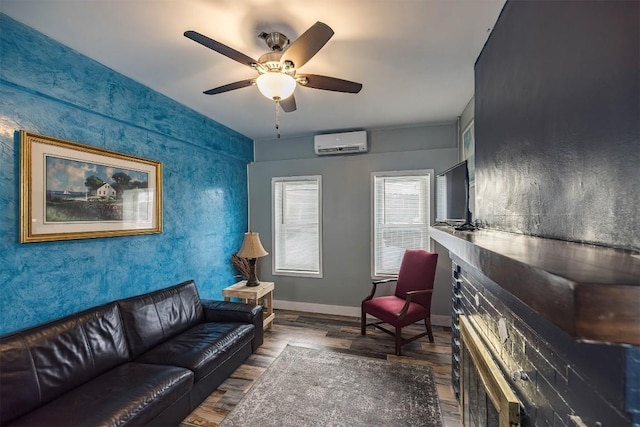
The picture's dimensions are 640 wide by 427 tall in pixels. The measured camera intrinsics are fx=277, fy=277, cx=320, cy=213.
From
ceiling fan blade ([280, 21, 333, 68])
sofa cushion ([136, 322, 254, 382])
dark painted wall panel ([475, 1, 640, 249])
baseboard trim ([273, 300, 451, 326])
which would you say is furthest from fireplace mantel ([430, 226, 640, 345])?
baseboard trim ([273, 300, 451, 326])

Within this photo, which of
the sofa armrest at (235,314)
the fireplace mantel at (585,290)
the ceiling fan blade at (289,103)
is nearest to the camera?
the fireplace mantel at (585,290)

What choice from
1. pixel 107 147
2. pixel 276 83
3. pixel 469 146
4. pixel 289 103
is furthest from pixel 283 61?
pixel 469 146

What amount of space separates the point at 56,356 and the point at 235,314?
1.39m

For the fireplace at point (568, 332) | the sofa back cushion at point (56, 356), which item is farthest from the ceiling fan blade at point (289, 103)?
the sofa back cushion at point (56, 356)

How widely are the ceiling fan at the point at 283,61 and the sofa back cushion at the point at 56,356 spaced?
1.90 meters

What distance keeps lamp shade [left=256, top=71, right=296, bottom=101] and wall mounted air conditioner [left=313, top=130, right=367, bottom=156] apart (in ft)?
7.02

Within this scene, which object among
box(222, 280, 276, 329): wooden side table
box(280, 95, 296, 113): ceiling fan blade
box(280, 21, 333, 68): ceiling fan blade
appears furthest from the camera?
box(222, 280, 276, 329): wooden side table

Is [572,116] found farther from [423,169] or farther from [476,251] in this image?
[423,169]

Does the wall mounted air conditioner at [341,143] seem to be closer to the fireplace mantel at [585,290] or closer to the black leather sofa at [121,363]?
the black leather sofa at [121,363]

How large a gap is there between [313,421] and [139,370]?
1.27 metres

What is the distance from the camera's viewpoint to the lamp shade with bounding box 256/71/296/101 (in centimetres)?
175

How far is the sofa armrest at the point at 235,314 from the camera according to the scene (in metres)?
2.86

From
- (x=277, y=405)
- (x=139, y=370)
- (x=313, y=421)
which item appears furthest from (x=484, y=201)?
(x=139, y=370)

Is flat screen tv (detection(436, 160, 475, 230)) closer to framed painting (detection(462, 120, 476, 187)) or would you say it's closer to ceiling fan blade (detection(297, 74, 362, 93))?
framed painting (detection(462, 120, 476, 187))
